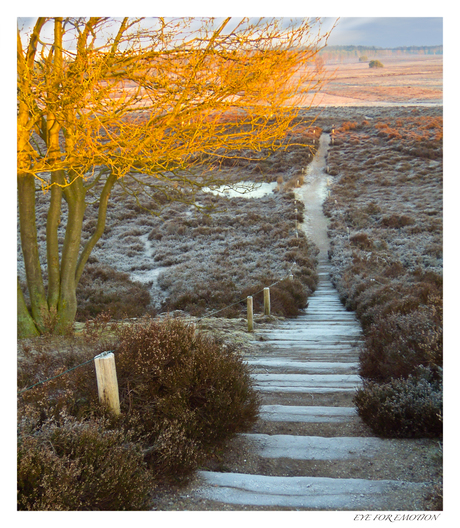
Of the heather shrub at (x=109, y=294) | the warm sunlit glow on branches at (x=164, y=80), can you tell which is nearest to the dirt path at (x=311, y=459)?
the warm sunlit glow on branches at (x=164, y=80)

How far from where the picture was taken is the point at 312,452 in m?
3.12

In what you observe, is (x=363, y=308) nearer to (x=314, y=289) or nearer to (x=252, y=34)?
(x=314, y=289)

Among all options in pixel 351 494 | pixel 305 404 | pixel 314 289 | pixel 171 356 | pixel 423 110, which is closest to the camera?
pixel 351 494

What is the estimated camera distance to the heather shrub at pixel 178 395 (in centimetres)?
277

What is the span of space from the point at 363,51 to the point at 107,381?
15.4 feet

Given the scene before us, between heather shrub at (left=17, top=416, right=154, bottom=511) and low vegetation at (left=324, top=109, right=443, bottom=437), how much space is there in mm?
2118

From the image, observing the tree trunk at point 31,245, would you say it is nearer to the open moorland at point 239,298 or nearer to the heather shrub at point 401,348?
the open moorland at point 239,298

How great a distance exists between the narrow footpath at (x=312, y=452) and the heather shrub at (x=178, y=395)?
0.78 ft

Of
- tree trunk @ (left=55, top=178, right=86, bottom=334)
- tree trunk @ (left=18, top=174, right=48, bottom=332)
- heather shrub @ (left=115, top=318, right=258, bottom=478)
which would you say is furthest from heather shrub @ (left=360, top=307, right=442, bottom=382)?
tree trunk @ (left=18, top=174, right=48, bottom=332)

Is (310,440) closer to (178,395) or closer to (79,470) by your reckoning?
(178,395)

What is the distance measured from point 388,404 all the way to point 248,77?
11.7 feet

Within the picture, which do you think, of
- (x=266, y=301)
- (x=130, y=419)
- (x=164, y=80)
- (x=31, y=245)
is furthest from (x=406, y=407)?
(x=266, y=301)

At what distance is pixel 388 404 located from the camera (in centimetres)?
337
